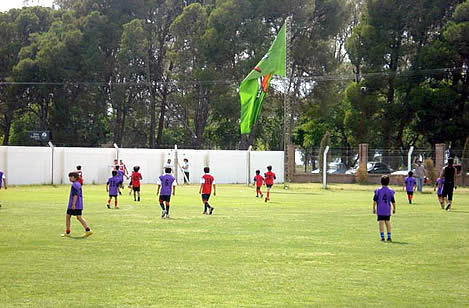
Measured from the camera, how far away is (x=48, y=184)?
42625mm

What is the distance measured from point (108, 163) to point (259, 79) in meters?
11.6

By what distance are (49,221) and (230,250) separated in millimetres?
7270

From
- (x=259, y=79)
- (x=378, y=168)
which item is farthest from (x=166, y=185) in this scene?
(x=378, y=168)

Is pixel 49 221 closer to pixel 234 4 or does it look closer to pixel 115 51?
pixel 234 4

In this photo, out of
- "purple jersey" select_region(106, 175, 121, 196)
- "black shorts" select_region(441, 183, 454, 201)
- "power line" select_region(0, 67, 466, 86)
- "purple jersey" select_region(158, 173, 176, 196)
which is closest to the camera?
"purple jersey" select_region(158, 173, 176, 196)

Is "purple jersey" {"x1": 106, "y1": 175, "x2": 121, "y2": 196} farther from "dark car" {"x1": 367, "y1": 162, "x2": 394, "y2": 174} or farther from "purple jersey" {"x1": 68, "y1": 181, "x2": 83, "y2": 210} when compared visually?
"dark car" {"x1": 367, "y1": 162, "x2": 394, "y2": 174}

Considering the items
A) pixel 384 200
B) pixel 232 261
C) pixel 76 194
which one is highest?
pixel 76 194

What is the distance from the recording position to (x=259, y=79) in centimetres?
4178

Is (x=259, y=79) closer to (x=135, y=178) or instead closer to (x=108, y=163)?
(x=108, y=163)

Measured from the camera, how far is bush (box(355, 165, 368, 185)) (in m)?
48.7

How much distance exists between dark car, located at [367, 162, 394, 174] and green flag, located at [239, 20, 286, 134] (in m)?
11.6

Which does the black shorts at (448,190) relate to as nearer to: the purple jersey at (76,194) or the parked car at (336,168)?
the purple jersey at (76,194)

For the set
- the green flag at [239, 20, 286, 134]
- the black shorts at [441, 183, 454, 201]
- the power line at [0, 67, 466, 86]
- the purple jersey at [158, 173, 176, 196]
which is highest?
the power line at [0, 67, 466, 86]

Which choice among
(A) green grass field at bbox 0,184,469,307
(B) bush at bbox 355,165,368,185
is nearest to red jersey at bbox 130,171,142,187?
(A) green grass field at bbox 0,184,469,307
